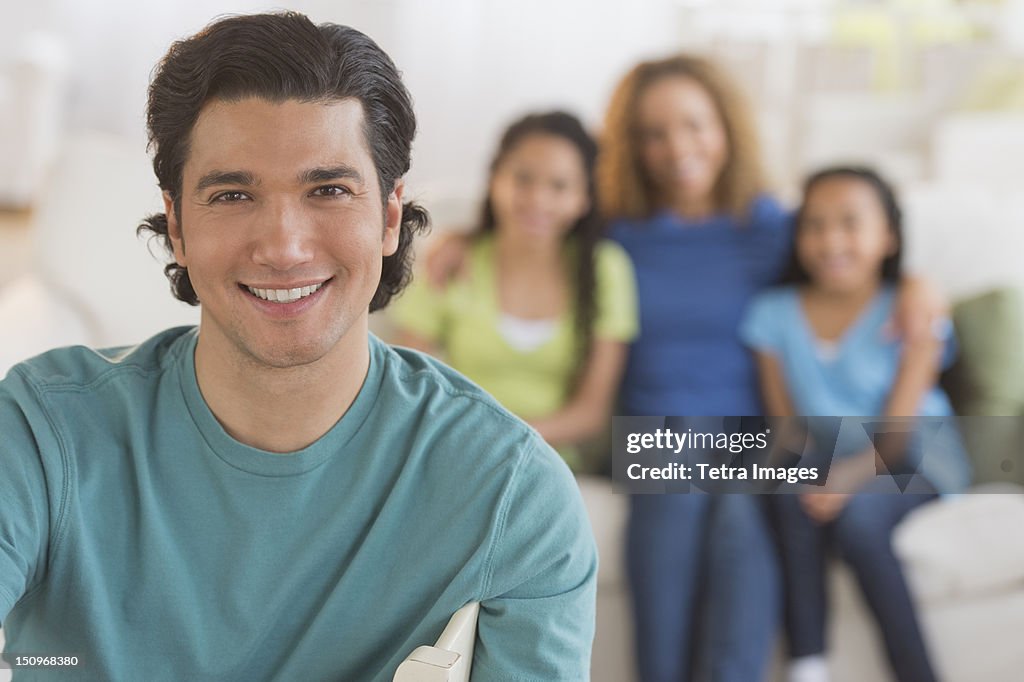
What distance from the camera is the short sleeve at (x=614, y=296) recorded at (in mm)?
2004

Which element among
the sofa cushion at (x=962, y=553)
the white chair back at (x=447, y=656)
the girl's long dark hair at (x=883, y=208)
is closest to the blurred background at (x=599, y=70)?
the girl's long dark hair at (x=883, y=208)

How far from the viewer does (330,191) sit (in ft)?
2.99

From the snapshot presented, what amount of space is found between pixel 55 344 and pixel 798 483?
4.06 feet

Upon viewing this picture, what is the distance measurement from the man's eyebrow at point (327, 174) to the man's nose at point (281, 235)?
23mm

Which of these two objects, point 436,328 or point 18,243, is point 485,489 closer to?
point 436,328

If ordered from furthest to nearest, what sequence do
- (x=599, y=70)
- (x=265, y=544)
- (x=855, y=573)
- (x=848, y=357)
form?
1. (x=599, y=70)
2. (x=848, y=357)
3. (x=855, y=573)
4. (x=265, y=544)

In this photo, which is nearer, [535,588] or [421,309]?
[535,588]

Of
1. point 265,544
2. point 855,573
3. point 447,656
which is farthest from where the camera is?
point 855,573

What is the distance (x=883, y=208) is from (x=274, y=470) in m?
1.44

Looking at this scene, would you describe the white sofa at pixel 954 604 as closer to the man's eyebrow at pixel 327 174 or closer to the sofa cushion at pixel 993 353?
the sofa cushion at pixel 993 353

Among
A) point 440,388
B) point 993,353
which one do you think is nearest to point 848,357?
point 993,353

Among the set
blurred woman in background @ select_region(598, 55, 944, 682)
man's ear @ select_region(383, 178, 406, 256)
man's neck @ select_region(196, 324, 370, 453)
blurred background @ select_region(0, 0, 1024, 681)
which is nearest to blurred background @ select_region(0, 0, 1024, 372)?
blurred background @ select_region(0, 0, 1024, 681)

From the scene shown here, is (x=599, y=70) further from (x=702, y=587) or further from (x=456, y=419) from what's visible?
(x=456, y=419)

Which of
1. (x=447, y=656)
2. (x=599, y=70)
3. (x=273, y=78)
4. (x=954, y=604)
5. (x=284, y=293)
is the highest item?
(x=599, y=70)
